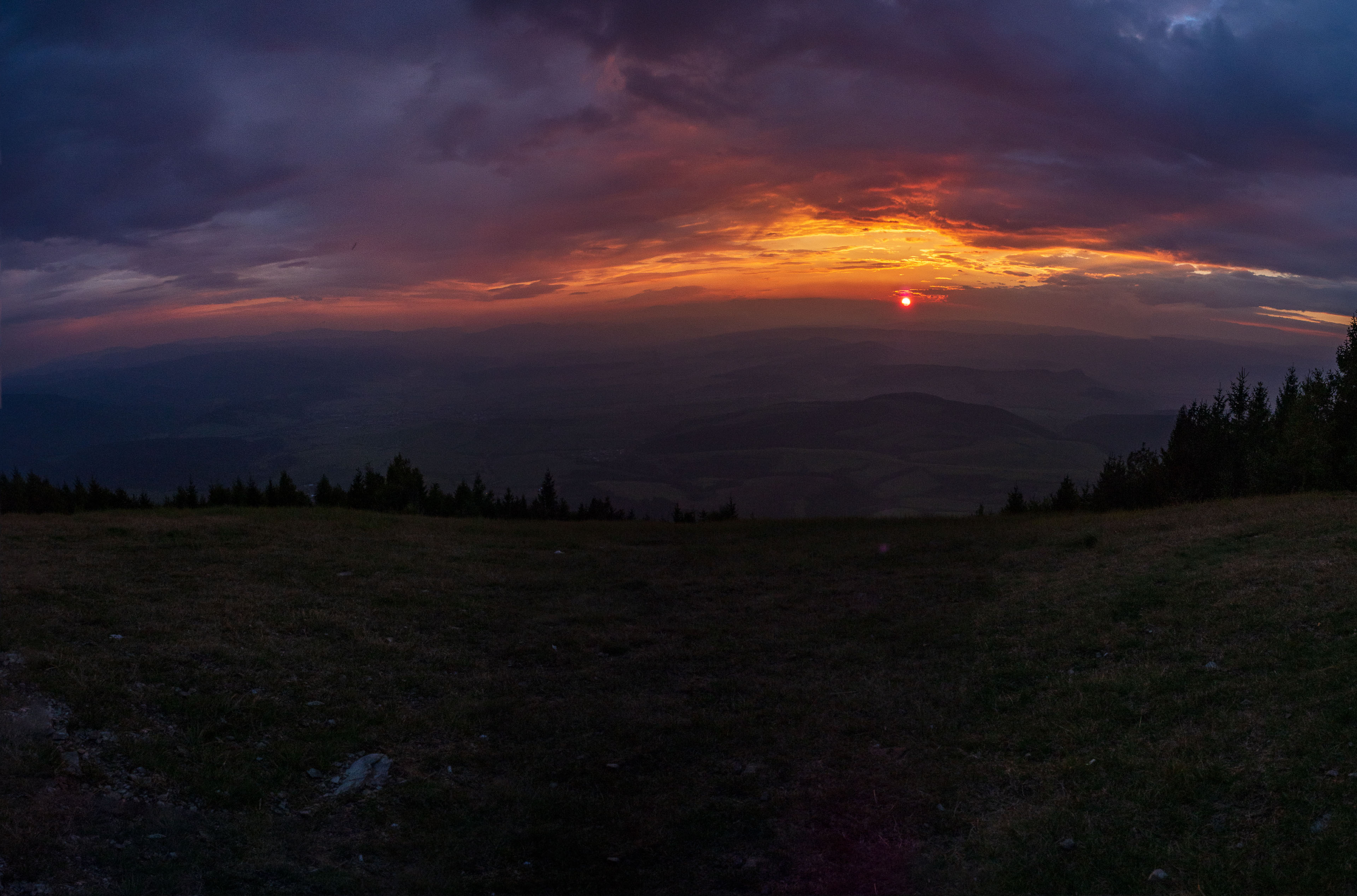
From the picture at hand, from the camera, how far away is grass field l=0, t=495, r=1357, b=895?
23.7 ft

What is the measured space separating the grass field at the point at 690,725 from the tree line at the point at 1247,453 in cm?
969

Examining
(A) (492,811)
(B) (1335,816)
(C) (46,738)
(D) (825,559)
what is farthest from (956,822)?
(D) (825,559)

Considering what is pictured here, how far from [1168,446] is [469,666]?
2409 inches

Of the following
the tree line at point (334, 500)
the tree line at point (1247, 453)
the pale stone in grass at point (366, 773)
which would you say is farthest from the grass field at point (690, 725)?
the tree line at point (334, 500)

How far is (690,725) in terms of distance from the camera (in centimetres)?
1134

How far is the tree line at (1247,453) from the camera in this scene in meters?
26.2

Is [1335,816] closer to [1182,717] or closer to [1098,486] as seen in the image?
[1182,717]

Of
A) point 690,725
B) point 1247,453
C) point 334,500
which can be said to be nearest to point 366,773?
point 690,725

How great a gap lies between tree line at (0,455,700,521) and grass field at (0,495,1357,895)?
48.8 feet

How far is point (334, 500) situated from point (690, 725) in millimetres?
33180

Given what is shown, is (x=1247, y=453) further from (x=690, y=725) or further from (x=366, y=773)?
(x=366, y=773)

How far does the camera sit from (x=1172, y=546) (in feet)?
58.2

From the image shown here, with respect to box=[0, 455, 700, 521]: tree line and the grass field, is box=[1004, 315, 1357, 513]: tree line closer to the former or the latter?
the grass field

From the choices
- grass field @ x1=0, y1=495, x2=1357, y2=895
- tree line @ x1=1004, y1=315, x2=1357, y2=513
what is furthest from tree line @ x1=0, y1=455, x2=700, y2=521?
tree line @ x1=1004, y1=315, x2=1357, y2=513
